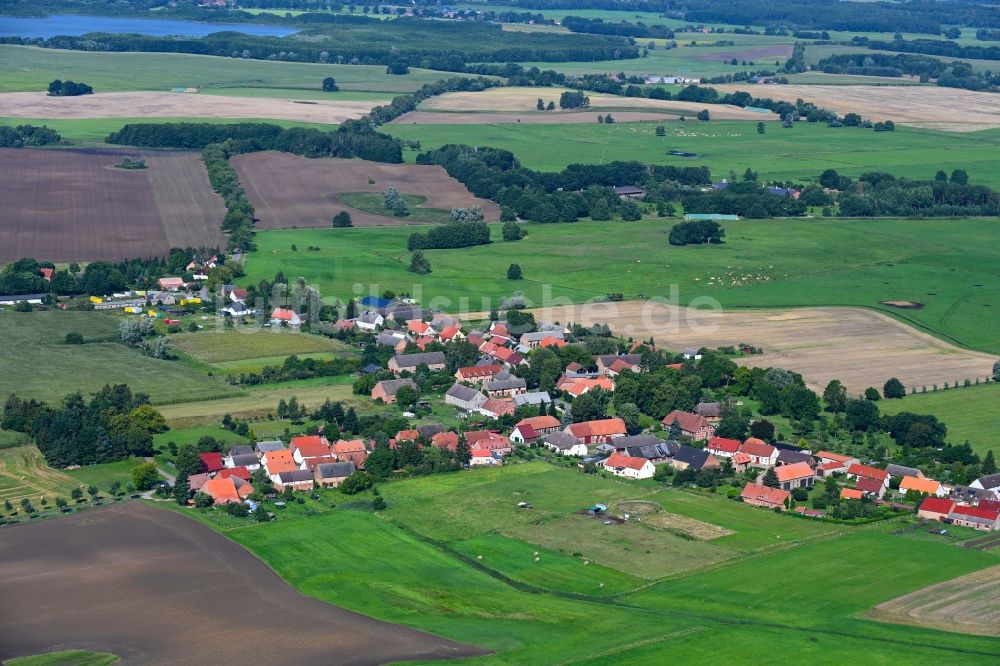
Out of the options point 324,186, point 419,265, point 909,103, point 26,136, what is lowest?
point 419,265

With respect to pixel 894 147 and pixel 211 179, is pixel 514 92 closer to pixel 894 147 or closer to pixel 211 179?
pixel 894 147

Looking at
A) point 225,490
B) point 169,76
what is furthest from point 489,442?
point 169,76

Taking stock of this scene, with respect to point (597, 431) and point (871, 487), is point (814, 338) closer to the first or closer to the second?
point (597, 431)

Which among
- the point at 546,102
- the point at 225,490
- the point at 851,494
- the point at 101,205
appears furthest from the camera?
the point at 546,102

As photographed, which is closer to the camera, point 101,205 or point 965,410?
point 965,410

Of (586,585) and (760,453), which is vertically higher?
(760,453)

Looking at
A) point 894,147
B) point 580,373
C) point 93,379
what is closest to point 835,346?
point 580,373

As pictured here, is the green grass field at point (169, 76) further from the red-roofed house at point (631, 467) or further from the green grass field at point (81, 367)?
the red-roofed house at point (631, 467)

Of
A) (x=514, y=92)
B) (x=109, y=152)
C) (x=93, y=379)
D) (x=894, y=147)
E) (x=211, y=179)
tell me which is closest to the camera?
(x=93, y=379)
